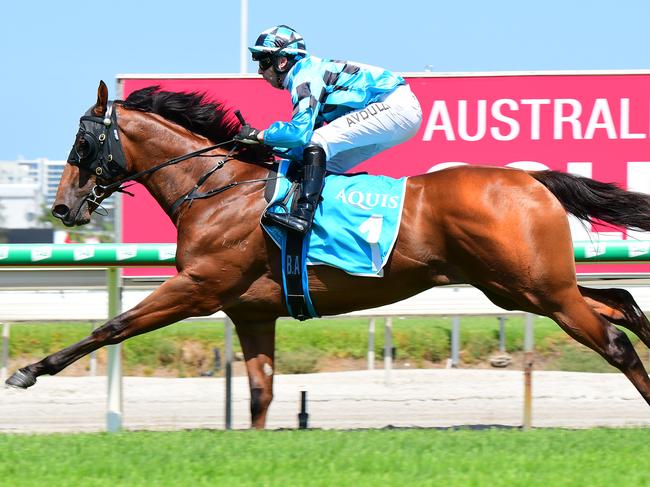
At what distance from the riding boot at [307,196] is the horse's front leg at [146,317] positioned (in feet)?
1.69

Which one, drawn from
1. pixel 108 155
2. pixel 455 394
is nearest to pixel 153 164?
pixel 108 155

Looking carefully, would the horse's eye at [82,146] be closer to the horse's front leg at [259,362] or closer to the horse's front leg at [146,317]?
the horse's front leg at [146,317]

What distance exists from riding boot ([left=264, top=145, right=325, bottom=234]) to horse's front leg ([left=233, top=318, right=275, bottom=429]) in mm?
653

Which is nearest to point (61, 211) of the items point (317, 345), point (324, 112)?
point (324, 112)

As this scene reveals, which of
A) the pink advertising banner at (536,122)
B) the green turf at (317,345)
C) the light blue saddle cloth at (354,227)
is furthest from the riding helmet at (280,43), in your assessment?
the green turf at (317,345)

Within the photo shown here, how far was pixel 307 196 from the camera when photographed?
5.17 m

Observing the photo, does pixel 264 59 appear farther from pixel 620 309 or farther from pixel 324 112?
pixel 620 309

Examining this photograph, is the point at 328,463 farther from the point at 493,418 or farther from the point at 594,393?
the point at 594,393

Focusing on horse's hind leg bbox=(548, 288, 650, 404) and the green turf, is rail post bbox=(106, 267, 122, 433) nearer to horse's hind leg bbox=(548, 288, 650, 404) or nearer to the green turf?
horse's hind leg bbox=(548, 288, 650, 404)

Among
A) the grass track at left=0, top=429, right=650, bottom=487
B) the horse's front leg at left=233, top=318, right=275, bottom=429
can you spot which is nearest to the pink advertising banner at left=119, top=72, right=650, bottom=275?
the horse's front leg at left=233, top=318, right=275, bottom=429

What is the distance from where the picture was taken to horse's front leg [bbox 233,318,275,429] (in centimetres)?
552

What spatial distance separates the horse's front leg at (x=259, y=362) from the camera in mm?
5516

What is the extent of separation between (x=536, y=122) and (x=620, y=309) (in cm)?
433

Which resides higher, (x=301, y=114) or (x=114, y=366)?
(x=301, y=114)
